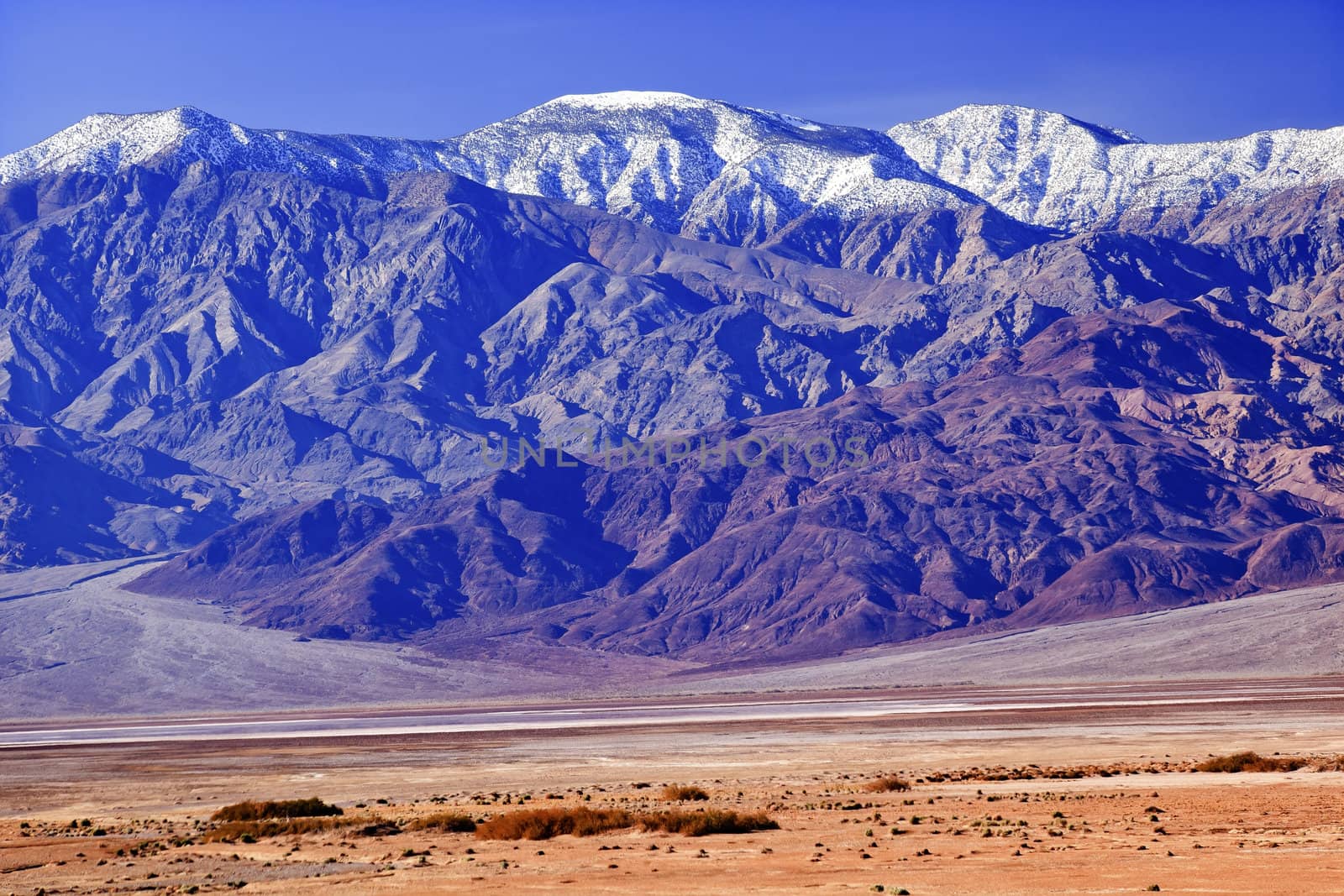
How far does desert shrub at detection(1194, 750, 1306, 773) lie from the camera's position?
256 ft

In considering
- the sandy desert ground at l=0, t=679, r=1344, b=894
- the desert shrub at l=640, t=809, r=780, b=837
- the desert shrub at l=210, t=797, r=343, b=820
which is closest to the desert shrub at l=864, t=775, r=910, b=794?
the sandy desert ground at l=0, t=679, r=1344, b=894

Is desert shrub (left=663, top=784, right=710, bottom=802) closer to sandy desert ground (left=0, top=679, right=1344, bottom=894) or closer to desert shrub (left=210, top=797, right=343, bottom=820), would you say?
sandy desert ground (left=0, top=679, right=1344, bottom=894)

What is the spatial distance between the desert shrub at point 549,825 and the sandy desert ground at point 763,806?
81cm

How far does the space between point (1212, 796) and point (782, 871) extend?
24.1 m

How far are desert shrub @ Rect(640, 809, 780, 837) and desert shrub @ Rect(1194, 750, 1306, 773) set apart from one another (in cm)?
2856

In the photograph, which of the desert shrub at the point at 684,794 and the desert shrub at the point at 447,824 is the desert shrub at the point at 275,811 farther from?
the desert shrub at the point at 684,794

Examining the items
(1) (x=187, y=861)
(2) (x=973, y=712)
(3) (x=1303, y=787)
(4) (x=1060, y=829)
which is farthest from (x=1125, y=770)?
(2) (x=973, y=712)

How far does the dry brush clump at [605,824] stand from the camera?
58562 millimetres

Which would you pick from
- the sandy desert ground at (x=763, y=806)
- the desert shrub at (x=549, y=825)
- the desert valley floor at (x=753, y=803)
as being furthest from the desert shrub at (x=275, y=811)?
the desert shrub at (x=549, y=825)

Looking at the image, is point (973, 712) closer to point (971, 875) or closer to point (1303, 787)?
point (1303, 787)

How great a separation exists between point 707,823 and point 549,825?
6.10 m

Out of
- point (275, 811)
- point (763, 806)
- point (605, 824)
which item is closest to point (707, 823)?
point (605, 824)

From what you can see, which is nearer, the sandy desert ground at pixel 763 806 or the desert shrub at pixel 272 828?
the sandy desert ground at pixel 763 806

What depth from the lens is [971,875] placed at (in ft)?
153
